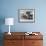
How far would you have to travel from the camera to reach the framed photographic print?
14.9ft

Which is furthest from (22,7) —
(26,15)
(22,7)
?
(26,15)

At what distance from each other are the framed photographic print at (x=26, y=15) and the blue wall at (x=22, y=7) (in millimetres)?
104

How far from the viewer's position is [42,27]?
4.61 meters

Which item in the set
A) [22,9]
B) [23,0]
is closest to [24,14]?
[22,9]

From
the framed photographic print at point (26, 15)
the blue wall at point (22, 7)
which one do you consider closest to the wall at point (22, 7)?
the blue wall at point (22, 7)

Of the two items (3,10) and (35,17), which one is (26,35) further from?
(3,10)

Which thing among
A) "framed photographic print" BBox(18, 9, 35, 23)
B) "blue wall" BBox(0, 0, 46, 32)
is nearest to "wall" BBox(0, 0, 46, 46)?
"blue wall" BBox(0, 0, 46, 32)

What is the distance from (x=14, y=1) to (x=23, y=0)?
1.02 feet

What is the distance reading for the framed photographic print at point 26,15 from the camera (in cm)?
455

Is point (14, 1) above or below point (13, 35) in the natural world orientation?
above

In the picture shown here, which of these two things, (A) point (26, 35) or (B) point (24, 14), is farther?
(B) point (24, 14)

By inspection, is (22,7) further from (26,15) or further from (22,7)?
(26,15)

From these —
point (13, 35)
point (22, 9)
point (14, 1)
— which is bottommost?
point (13, 35)

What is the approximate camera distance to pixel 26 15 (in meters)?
4.59
